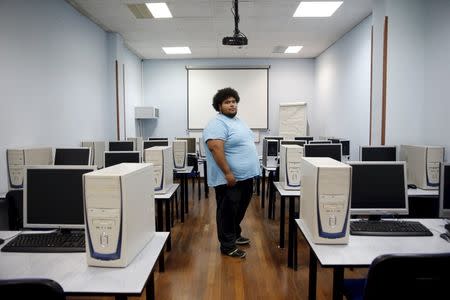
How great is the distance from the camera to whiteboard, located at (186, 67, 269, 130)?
27.2 ft

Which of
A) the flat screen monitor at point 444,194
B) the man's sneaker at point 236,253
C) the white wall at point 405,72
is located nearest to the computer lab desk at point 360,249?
the flat screen monitor at point 444,194

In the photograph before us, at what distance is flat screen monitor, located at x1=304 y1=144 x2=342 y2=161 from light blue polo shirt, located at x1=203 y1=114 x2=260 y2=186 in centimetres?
60

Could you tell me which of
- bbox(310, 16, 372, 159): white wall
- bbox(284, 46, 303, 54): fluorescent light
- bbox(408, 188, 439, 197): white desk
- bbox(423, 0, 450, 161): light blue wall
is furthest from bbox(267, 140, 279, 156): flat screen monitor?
bbox(284, 46, 303, 54): fluorescent light

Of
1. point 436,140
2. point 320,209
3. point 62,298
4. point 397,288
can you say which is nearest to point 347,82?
point 436,140

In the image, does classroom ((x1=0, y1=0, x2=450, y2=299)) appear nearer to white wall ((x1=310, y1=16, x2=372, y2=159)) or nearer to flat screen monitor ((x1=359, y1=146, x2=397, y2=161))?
white wall ((x1=310, y1=16, x2=372, y2=159))

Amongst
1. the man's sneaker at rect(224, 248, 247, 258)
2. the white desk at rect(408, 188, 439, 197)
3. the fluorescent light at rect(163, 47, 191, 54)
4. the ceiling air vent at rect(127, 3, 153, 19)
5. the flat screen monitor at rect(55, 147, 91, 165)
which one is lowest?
the man's sneaker at rect(224, 248, 247, 258)

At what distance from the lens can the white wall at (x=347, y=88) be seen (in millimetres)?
5285

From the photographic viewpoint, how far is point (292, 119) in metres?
8.29

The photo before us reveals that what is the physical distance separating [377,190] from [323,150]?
143cm

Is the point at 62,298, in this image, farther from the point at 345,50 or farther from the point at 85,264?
the point at 345,50

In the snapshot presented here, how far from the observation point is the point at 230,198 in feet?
10.6

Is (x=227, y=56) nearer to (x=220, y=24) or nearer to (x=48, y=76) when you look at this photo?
(x=220, y=24)

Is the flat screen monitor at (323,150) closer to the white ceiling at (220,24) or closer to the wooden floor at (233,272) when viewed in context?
the wooden floor at (233,272)

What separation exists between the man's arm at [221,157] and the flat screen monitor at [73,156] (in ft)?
4.71
